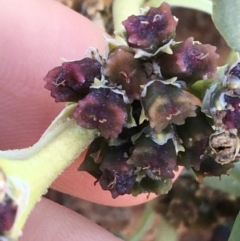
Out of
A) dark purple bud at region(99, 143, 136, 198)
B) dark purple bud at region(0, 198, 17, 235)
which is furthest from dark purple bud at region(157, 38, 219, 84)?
dark purple bud at region(0, 198, 17, 235)

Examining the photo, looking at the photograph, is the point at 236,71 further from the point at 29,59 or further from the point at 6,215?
the point at 29,59

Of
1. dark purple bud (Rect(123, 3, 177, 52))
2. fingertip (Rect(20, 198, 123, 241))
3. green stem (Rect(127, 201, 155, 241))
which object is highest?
dark purple bud (Rect(123, 3, 177, 52))

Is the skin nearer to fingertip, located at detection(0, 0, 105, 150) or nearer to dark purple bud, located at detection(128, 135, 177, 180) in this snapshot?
fingertip, located at detection(0, 0, 105, 150)

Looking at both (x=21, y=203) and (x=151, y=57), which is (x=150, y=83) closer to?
(x=151, y=57)

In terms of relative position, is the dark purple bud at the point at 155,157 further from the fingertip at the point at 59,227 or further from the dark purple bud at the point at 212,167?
the fingertip at the point at 59,227

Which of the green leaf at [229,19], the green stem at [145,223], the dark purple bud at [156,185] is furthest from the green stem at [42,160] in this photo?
the green stem at [145,223]

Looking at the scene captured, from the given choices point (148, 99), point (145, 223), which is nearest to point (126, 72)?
point (148, 99)

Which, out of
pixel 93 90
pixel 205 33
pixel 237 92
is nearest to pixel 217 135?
pixel 237 92
